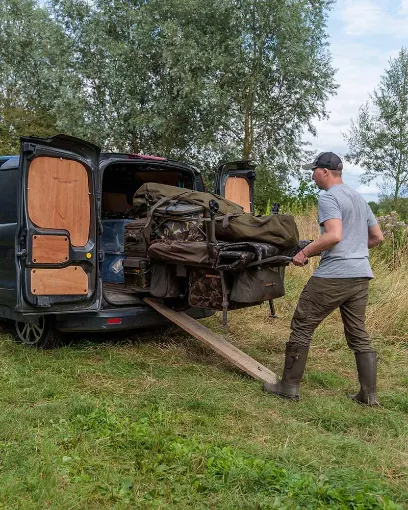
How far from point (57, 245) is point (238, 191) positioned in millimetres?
3136

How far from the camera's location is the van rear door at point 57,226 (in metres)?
4.80

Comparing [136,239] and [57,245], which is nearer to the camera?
[57,245]

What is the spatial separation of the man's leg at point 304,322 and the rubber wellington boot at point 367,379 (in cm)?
45

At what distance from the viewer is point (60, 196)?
16.5 ft

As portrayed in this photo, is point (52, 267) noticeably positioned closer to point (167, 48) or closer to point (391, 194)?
point (167, 48)

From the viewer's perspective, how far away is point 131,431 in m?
3.53

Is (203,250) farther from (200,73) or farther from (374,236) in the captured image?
(200,73)

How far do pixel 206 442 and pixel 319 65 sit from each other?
18853mm

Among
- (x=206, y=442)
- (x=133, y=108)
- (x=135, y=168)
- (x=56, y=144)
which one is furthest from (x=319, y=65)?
(x=206, y=442)

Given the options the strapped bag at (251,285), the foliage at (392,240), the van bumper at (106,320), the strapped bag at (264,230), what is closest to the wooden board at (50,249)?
the van bumper at (106,320)

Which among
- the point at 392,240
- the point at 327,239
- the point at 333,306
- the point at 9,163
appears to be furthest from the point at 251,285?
the point at 392,240

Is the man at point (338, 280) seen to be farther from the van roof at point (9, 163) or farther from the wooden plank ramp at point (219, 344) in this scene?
the van roof at point (9, 163)

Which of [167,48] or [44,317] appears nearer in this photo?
[44,317]

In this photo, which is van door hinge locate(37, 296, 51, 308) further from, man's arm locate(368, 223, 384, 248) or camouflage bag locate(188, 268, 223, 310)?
man's arm locate(368, 223, 384, 248)
